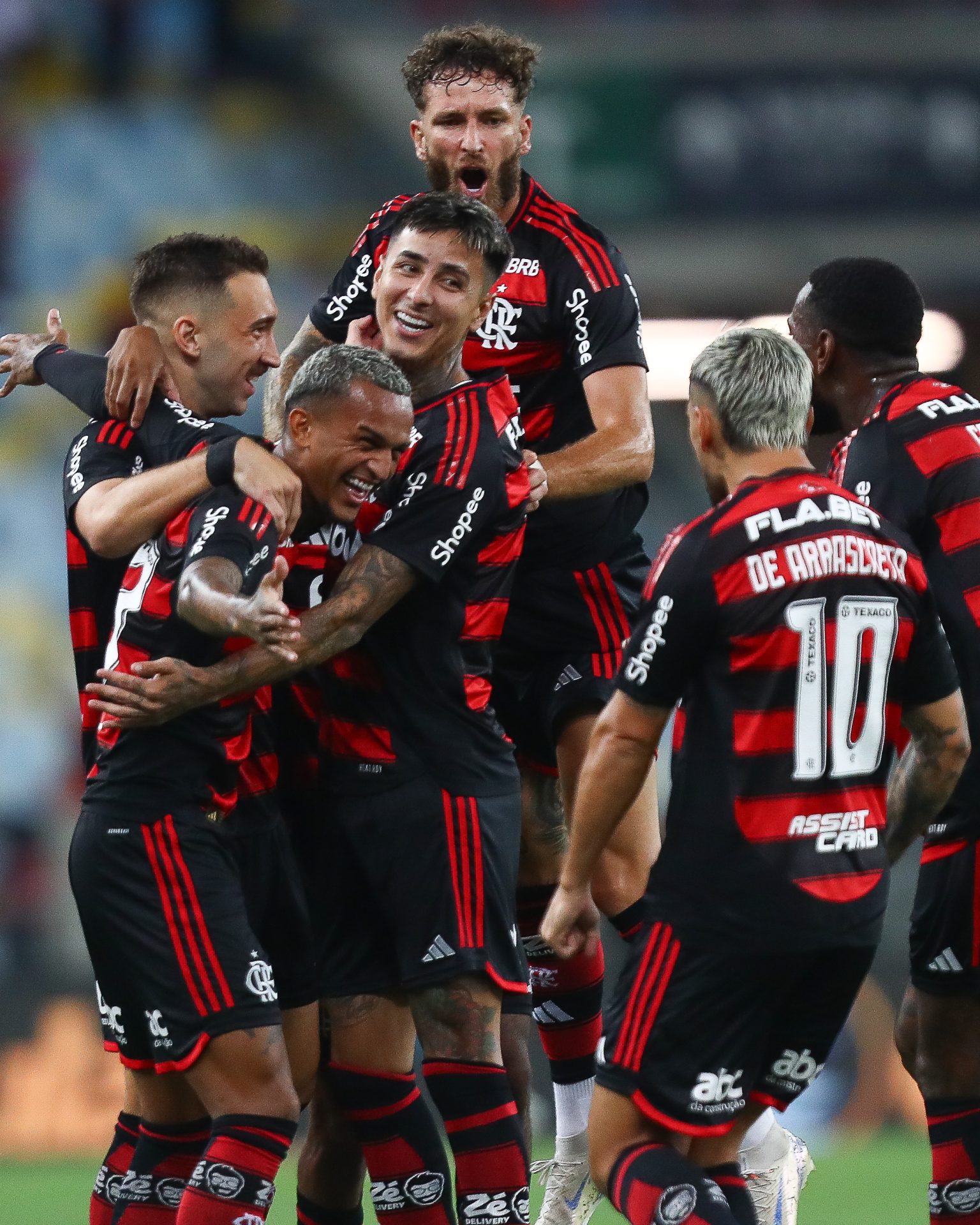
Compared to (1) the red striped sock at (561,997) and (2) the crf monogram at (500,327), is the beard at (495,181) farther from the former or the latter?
(1) the red striped sock at (561,997)

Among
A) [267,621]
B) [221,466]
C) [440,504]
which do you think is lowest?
[267,621]

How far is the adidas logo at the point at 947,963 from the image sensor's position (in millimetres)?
4840

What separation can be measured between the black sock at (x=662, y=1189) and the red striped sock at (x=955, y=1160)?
3.37 feet

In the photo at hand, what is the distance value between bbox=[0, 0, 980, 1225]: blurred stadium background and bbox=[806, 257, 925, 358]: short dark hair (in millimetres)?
6757

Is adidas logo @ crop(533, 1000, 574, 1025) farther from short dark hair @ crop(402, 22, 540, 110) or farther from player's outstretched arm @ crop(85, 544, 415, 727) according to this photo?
short dark hair @ crop(402, 22, 540, 110)

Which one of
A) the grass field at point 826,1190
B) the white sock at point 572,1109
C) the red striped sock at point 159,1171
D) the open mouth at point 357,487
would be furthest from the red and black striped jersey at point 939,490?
the grass field at point 826,1190

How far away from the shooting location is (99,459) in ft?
15.0

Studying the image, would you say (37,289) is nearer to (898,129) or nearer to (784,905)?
(898,129)

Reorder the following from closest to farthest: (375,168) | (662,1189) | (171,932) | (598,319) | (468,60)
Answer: (662,1189) → (171,932) → (598,319) → (468,60) → (375,168)

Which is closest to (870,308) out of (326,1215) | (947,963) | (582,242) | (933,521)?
(933,521)

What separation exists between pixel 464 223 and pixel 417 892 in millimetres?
1730

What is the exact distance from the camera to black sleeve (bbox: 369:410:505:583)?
4.54 meters

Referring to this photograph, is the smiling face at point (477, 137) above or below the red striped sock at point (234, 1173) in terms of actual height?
above

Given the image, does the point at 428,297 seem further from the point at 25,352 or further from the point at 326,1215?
the point at 326,1215
